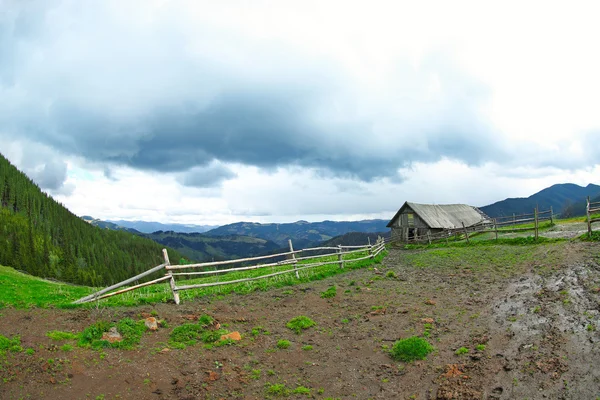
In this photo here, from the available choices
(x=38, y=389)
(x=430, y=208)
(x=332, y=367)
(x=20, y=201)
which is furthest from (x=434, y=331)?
(x=20, y=201)

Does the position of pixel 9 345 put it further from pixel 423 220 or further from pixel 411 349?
pixel 423 220

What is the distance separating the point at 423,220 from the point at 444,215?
7991 millimetres

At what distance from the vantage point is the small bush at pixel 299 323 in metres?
10.9

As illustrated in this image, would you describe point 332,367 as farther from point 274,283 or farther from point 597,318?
point 274,283

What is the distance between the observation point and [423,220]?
45.7 meters

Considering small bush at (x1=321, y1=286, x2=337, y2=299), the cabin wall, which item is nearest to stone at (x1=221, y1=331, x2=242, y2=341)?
small bush at (x1=321, y1=286, x2=337, y2=299)

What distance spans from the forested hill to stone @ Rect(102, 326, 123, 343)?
86668 mm

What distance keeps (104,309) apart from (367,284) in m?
11.2

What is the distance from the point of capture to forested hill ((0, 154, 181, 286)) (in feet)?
287

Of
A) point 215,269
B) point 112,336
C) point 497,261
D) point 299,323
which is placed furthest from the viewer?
point 215,269

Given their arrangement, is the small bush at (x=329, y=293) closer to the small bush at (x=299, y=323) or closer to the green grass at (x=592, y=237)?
the small bush at (x=299, y=323)

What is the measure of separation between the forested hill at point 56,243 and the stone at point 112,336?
8667 cm

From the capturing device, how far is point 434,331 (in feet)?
33.4

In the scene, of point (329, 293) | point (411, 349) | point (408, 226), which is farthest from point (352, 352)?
point (408, 226)
